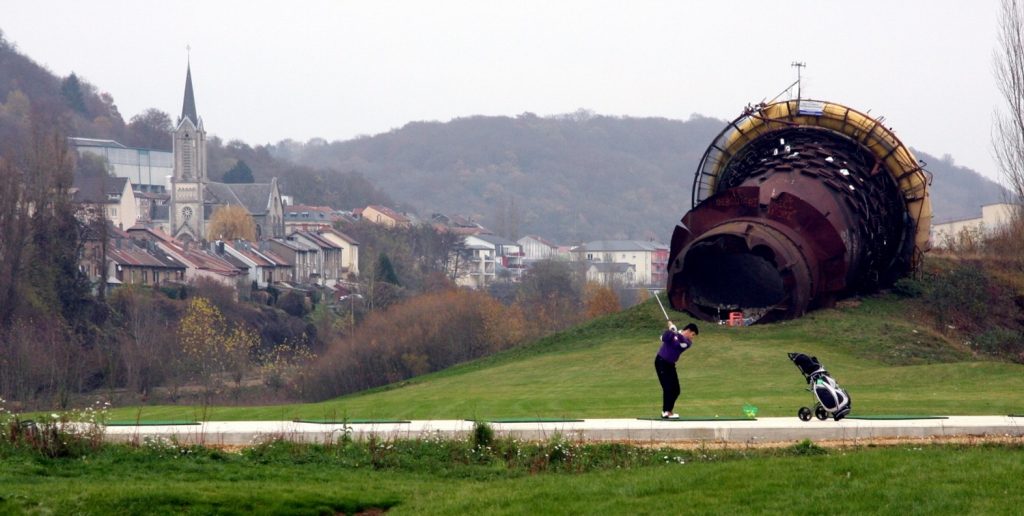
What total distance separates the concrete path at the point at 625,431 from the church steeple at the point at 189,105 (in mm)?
181546

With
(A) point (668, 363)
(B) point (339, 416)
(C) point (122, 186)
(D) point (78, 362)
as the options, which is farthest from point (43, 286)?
(C) point (122, 186)

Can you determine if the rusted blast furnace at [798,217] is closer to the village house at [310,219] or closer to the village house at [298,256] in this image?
the village house at [298,256]

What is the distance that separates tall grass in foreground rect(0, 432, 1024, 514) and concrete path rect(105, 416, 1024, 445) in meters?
0.64

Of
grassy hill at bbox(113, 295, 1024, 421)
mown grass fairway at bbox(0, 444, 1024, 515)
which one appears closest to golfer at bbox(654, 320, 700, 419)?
grassy hill at bbox(113, 295, 1024, 421)

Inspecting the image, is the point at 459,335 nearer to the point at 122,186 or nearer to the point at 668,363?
the point at 668,363

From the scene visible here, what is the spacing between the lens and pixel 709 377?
35.1 metres

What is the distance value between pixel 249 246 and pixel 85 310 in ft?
212

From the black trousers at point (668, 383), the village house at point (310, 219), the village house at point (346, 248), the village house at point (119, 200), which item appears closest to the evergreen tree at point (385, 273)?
the village house at point (346, 248)

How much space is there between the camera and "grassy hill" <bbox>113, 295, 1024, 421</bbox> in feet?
84.9

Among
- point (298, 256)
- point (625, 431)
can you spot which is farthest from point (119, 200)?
point (625, 431)

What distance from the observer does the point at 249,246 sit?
140 metres

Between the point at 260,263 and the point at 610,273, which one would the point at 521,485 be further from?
the point at 610,273

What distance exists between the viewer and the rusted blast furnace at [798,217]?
4538 centimetres

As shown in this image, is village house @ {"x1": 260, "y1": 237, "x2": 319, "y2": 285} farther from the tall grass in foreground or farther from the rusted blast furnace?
the tall grass in foreground
